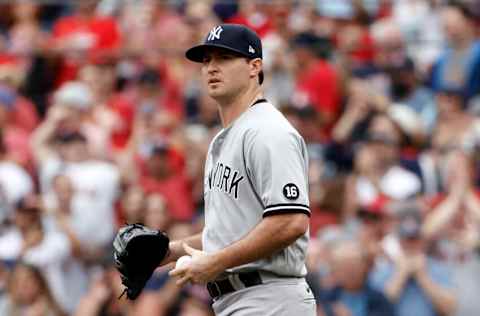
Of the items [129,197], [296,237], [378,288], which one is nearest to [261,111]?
[296,237]

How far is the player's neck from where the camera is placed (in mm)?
4949

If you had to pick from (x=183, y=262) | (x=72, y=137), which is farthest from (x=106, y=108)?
(x=183, y=262)

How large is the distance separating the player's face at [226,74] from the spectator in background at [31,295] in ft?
14.6

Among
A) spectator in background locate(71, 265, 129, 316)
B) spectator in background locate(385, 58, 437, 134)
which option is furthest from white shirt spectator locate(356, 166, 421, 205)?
spectator in background locate(71, 265, 129, 316)

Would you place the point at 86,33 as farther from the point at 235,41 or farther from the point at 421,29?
the point at 235,41

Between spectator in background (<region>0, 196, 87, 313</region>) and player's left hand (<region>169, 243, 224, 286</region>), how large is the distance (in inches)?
182

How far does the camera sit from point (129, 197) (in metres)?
9.20

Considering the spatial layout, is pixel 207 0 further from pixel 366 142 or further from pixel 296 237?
pixel 296 237

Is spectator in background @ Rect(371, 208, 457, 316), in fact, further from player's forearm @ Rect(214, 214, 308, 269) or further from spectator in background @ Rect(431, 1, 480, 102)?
player's forearm @ Rect(214, 214, 308, 269)

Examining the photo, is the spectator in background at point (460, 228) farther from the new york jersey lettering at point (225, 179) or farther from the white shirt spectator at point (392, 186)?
the new york jersey lettering at point (225, 179)

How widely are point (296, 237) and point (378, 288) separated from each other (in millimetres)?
4011

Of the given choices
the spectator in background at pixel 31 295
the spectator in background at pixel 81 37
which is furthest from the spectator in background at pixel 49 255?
the spectator in background at pixel 81 37

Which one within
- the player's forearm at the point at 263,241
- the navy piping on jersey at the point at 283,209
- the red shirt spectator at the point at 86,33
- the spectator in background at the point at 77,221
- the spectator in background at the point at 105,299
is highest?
the red shirt spectator at the point at 86,33

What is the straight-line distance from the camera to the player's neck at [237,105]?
16.2ft
